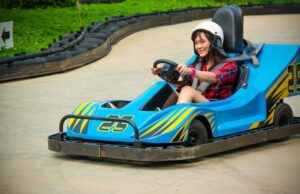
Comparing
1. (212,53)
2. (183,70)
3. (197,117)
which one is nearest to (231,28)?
(212,53)

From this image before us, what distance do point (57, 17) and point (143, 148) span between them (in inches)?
522

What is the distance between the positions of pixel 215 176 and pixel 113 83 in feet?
18.5

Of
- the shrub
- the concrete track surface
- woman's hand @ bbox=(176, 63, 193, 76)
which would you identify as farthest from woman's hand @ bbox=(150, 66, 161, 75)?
the shrub

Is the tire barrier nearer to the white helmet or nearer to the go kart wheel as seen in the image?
the white helmet

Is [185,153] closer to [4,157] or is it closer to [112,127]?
[112,127]

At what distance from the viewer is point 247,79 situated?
8.22 m

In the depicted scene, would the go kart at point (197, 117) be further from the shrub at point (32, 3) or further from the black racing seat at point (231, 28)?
the shrub at point (32, 3)

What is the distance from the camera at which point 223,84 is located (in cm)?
808

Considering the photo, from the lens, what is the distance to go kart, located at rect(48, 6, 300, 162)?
7.26 m

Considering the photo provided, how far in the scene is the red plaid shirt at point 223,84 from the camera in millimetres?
7984

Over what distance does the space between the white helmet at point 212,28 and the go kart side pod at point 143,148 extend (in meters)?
0.85

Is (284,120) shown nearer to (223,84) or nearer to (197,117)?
(223,84)

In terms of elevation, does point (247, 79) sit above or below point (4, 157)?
above

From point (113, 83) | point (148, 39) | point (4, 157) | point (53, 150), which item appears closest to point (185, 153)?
point (53, 150)
